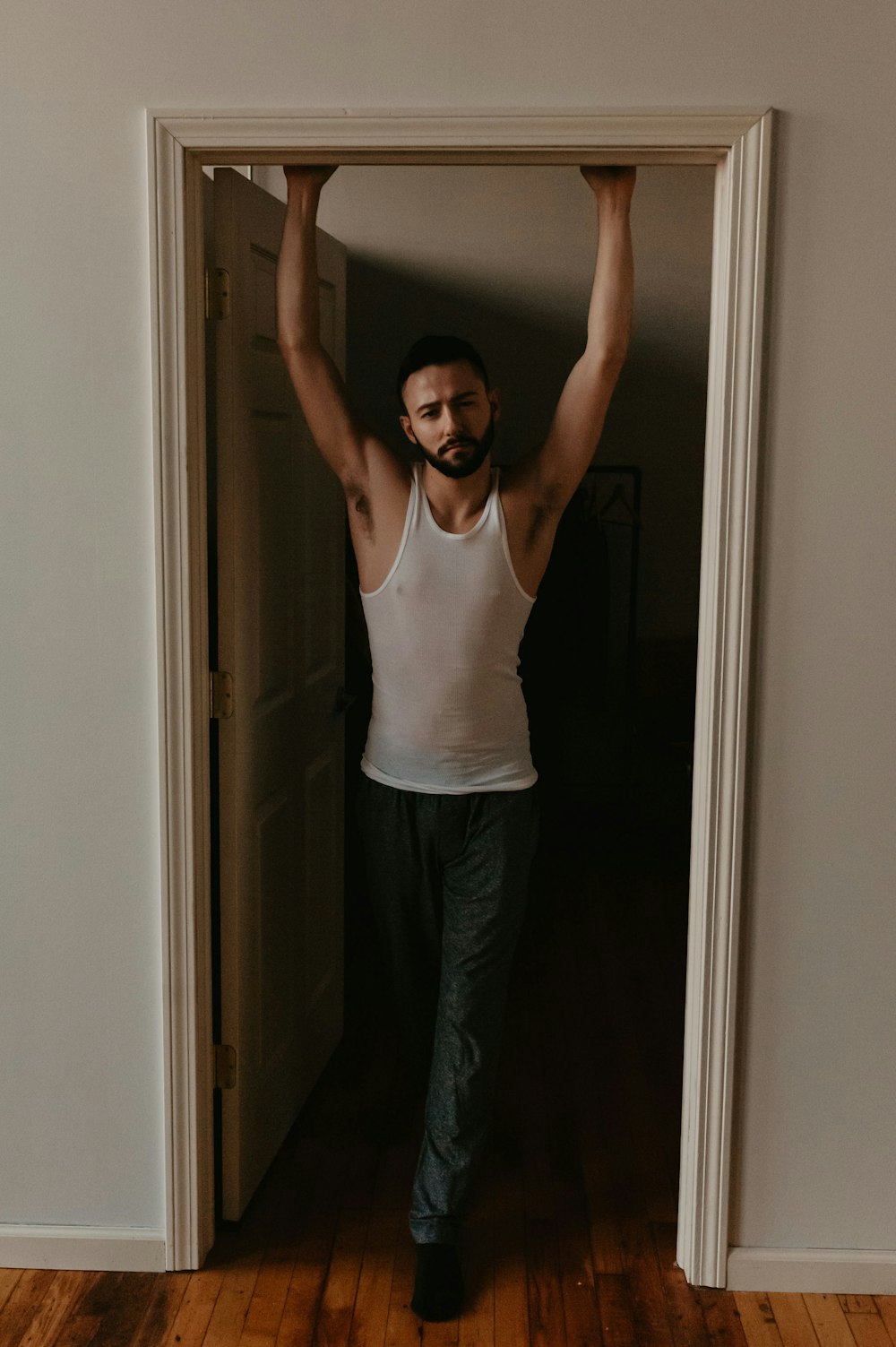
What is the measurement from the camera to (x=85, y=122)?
200 cm

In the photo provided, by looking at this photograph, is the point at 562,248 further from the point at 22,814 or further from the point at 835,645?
the point at 22,814

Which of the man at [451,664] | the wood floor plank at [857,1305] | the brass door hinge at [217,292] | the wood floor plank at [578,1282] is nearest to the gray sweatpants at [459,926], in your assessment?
the man at [451,664]

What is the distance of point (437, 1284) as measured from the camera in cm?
220

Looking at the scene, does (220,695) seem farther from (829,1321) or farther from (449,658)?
(829,1321)

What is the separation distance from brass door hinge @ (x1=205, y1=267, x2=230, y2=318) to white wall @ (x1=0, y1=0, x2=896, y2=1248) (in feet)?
0.49

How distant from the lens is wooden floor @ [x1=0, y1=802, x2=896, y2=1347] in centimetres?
213

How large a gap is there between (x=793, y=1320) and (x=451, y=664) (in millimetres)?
1345

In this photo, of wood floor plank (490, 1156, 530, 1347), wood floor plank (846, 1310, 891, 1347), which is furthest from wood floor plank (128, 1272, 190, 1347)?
wood floor plank (846, 1310, 891, 1347)

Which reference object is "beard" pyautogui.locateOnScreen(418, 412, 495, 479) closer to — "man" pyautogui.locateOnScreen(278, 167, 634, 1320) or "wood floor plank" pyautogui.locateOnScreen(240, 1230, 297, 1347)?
"man" pyautogui.locateOnScreen(278, 167, 634, 1320)

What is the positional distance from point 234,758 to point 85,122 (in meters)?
1.14

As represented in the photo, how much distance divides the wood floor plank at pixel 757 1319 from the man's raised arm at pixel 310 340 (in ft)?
5.58

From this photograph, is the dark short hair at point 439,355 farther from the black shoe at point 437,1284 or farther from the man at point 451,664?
the black shoe at point 437,1284

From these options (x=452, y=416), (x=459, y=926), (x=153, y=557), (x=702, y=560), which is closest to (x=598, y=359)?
(x=452, y=416)

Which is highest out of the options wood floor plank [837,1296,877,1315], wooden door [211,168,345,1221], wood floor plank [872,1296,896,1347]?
wooden door [211,168,345,1221]
